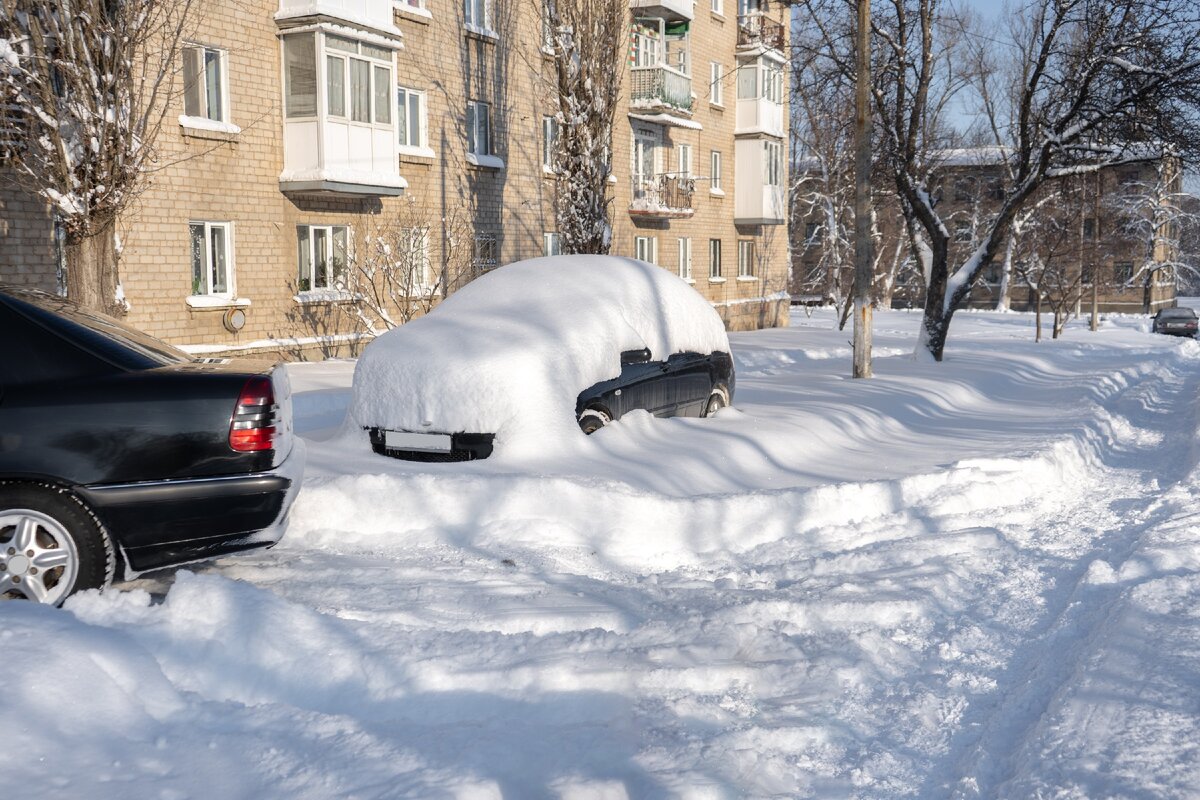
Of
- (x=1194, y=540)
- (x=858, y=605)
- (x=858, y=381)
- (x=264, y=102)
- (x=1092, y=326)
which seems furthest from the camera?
(x=1092, y=326)

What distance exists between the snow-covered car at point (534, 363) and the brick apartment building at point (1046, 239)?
3134cm

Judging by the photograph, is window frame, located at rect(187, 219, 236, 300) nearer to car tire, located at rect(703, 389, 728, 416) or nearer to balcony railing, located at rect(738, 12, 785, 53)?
car tire, located at rect(703, 389, 728, 416)

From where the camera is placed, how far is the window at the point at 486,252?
77.9 ft

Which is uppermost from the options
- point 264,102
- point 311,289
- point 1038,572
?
point 264,102

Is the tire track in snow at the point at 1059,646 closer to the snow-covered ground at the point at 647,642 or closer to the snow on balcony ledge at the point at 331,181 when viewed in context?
A: the snow-covered ground at the point at 647,642

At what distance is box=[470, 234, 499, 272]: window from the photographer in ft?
77.9

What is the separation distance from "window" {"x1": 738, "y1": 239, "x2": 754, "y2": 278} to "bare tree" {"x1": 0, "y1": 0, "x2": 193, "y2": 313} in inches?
1051

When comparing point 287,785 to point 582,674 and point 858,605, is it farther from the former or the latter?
point 858,605

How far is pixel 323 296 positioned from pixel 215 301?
245 cm

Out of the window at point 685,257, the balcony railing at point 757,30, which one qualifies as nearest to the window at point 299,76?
the window at point 685,257

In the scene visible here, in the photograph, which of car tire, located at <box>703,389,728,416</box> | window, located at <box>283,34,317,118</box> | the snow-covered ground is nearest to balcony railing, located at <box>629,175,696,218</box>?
window, located at <box>283,34,317,118</box>

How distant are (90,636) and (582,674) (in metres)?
1.89

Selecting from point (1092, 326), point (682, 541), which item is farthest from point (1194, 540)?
point (1092, 326)

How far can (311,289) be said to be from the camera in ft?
64.5
